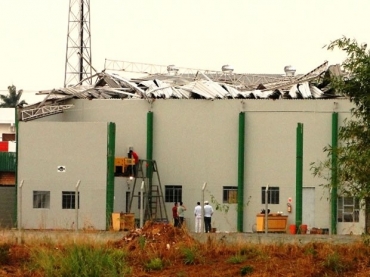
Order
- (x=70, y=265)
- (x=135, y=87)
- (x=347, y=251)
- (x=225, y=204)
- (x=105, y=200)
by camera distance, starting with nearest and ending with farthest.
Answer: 1. (x=70, y=265)
2. (x=347, y=251)
3. (x=105, y=200)
4. (x=225, y=204)
5. (x=135, y=87)

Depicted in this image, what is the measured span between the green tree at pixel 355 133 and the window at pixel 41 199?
23.1m

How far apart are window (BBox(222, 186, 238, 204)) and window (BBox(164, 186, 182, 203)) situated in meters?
2.09

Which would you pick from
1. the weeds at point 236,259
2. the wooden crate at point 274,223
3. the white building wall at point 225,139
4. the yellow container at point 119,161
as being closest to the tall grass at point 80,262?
the weeds at point 236,259

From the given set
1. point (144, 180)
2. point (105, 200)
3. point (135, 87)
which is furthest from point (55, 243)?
point (135, 87)

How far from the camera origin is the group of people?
4619 cm

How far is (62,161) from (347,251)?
83.9 feet

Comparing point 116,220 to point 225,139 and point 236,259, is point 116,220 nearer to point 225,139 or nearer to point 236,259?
point 225,139

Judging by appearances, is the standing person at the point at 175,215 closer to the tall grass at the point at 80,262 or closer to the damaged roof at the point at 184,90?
the damaged roof at the point at 184,90

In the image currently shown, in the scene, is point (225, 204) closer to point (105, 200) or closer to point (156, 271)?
point (105, 200)

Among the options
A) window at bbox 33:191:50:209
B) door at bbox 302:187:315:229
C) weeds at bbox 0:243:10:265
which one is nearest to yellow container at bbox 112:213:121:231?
window at bbox 33:191:50:209

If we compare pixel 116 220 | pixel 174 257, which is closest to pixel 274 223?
pixel 116 220

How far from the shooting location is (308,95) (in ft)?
184

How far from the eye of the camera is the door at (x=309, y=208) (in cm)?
5466

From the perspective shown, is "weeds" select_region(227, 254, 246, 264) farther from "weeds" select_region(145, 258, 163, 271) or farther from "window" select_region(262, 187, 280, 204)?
"window" select_region(262, 187, 280, 204)
